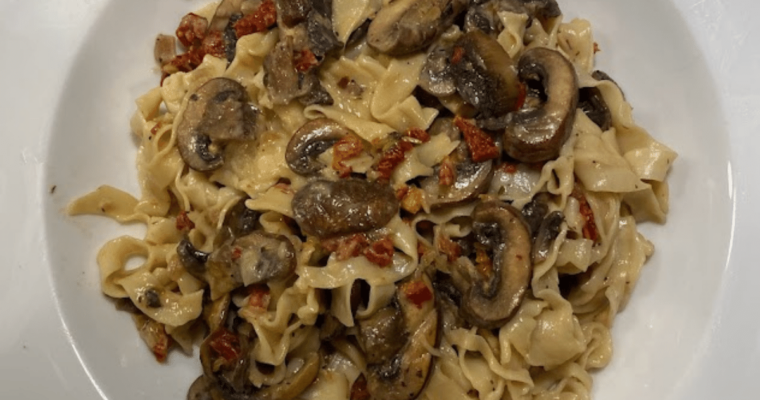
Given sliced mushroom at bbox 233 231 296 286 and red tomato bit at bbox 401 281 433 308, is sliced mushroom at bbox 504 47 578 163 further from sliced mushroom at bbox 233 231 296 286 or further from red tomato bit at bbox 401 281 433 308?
sliced mushroom at bbox 233 231 296 286

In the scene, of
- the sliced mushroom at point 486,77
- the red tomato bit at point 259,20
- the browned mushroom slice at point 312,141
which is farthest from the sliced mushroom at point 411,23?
the red tomato bit at point 259,20

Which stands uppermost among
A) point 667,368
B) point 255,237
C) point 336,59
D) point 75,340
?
point 336,59

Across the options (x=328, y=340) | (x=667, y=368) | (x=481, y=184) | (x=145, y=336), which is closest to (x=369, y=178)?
(x=481, y=184)

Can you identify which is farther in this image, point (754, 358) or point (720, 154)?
point (720, 154)

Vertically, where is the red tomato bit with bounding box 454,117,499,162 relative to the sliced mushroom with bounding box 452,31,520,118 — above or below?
below

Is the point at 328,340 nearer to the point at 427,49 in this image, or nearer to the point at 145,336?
the point at 145,336

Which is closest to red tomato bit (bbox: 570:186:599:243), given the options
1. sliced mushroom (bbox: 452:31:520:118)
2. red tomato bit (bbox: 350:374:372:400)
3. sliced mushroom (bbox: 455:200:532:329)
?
sliced mushroom (bbox: 455:200:532:329)

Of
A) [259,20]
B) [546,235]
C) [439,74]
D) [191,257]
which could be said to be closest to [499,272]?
[546,235]
